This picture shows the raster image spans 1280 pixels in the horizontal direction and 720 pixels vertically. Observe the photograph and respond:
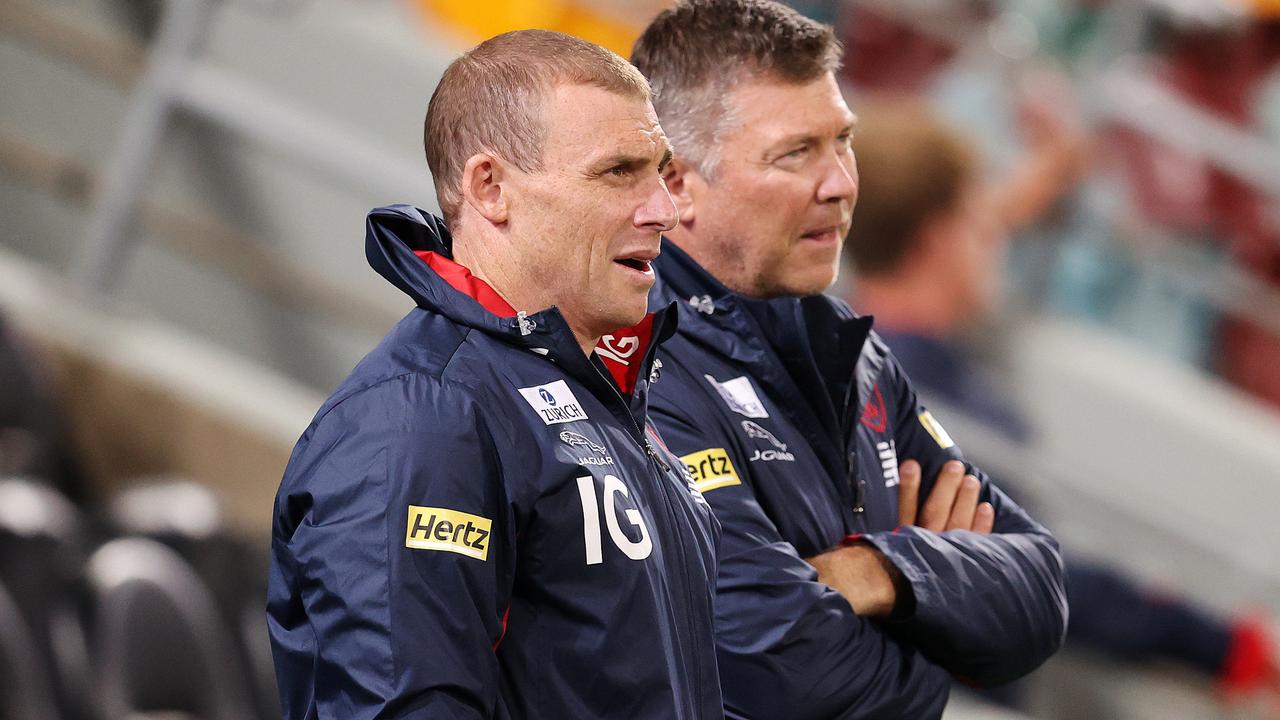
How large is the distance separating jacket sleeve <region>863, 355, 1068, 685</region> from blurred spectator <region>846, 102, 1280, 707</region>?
55.1 inches

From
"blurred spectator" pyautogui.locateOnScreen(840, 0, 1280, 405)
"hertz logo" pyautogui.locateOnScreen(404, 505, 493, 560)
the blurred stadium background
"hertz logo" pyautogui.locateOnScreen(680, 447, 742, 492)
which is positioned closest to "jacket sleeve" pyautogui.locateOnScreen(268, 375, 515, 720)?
"hertz logo" pyautogui.locateOnScreen(404, 505, 493, 560)

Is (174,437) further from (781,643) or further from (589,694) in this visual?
(589,694)

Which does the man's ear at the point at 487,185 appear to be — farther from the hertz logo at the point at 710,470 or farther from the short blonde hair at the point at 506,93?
the hertz logo at the point at 710,470

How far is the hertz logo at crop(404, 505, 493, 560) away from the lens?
1.47 meters

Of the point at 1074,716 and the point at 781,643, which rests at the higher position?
the point at 781,643

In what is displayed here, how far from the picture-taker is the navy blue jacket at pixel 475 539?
4.81ft

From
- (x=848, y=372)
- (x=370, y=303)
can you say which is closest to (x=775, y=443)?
(x=848, y=372)

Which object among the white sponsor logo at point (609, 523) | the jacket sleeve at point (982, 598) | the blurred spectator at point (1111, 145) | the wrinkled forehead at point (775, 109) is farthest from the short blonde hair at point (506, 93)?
the blurred spectator at point (1111, 145)

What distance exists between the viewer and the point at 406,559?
4.82 feet

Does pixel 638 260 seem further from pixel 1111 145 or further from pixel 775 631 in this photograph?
pixel 1111 145

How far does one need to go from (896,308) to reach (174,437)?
203 centimetres

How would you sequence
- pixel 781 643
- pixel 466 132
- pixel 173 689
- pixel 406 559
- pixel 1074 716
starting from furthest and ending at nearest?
pixel 1074 716 < pixel 173 689 < pixel 781 643 < pixel 466 132 < pixel 406 559

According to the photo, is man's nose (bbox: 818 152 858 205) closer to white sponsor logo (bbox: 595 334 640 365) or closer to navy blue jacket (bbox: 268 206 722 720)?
white sponsor logo (bbox: 595 334 640 365)

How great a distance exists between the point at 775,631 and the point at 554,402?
1.68 ft
